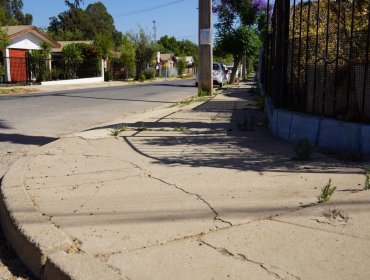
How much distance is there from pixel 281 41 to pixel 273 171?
3446 millimetres

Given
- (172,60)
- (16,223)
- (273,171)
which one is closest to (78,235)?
(16,223)

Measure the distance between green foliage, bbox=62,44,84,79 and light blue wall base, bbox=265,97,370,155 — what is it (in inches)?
1304

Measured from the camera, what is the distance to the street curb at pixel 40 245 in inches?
106

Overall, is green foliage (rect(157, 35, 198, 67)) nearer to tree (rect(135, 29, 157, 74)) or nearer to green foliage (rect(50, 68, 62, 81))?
tree (rect(135, 29, 157, 74))

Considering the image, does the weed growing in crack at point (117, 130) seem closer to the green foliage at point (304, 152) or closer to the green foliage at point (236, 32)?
the green foliage at point (304, 152)

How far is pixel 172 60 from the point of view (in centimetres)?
9888

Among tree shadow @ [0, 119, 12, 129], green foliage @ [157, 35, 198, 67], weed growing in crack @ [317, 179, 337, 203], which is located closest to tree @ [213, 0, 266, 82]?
tree shadow @ [0, 119, 12, 129]

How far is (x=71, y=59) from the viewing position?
38.5m

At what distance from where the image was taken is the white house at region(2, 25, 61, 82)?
111ft

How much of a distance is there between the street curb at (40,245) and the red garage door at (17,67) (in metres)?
32.7

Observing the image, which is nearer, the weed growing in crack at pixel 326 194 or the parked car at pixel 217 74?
the weed growing in crack at pixel 326 194

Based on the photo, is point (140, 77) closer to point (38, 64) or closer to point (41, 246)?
point (38, 64)

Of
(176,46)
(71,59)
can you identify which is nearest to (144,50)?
(71,59)

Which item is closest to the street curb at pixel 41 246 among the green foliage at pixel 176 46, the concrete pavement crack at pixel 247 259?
the concrete pavement crack at pixel 247 259
